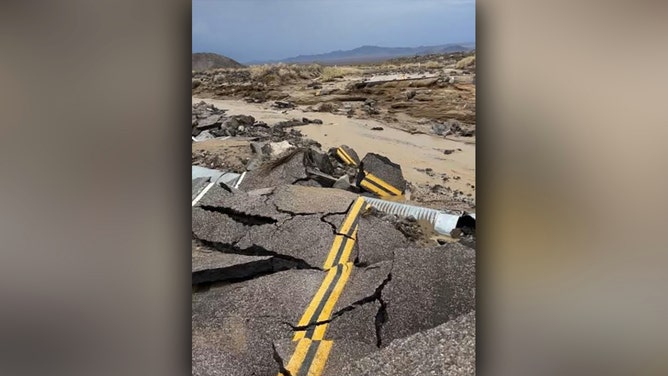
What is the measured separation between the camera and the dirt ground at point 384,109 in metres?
1.56

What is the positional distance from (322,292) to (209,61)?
0.97m

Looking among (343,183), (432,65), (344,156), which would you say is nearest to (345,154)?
(344,156)

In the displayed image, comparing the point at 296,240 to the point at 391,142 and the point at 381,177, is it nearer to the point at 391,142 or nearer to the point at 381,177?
the point at 381,177

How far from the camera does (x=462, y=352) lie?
1530 millimetres

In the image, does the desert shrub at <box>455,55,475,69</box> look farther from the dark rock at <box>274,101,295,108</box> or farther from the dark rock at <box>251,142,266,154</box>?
the dark rock at <box>251,142,266,154</box>

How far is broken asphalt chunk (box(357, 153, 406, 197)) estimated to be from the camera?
159cm

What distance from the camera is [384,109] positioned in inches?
63.6

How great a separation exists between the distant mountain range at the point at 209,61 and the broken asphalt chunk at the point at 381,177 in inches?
25.3

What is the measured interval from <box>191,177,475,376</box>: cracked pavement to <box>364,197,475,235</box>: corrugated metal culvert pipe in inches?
2.0

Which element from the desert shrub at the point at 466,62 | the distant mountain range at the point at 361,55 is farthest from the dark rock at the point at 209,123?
the desert shrub at the point at 466,62

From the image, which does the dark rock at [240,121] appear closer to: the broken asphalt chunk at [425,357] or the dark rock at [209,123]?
the dark rock at [209,123]

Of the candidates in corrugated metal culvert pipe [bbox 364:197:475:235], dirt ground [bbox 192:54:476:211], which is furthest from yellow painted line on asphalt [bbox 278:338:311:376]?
dirt ground [bbox 192:54:476:211]
